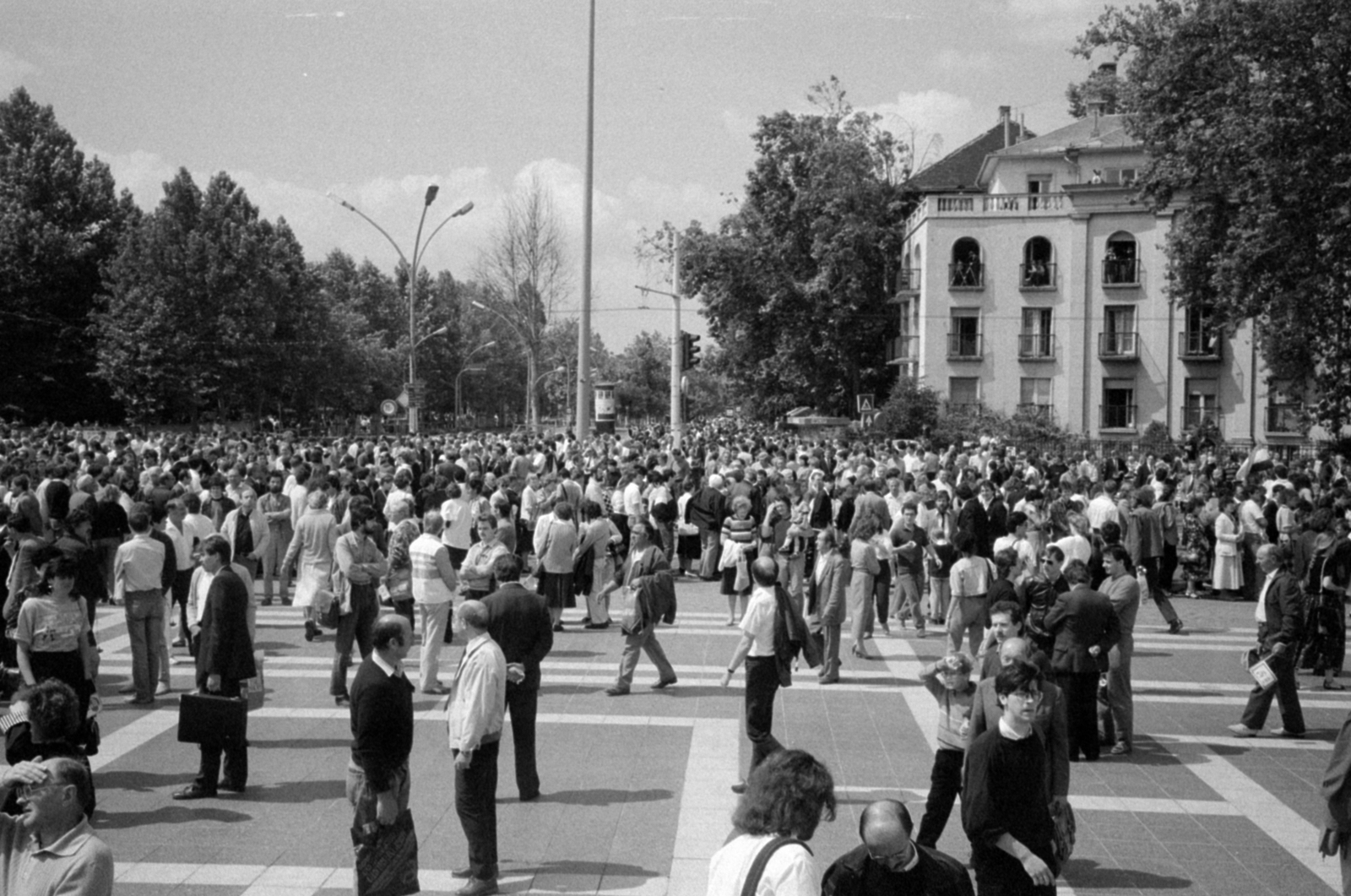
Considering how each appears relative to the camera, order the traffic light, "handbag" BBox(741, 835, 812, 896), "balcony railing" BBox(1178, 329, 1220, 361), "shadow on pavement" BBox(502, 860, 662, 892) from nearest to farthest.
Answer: "handbag" BBox(741, 835, 812, 896), "shadow on pavement" BBox(502, 860, 662, 892), the traffic light, "balcony railing" BBox(1178, 329, 1220, 361)

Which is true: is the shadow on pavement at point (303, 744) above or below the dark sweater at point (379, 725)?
below

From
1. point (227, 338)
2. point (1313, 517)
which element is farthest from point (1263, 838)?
point (227, 338)

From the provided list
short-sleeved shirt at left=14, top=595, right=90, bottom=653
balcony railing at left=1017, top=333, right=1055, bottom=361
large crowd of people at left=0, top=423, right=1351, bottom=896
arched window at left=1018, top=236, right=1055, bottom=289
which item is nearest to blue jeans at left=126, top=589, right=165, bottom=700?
large crowd of people at left=0, top=423, right=1351, bottom=896

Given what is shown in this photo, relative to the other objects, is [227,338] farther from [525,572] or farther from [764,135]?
[525,572]

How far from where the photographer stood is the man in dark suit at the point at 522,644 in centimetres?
841

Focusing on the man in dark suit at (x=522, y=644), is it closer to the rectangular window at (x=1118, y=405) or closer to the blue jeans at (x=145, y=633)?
the blue jeans at (x=145, y=633)

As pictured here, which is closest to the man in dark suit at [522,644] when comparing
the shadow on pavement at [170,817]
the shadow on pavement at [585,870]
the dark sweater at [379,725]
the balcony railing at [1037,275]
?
the shadow on pavement at [585,870]

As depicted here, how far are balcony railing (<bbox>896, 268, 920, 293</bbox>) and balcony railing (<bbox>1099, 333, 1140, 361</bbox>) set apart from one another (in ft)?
24.4

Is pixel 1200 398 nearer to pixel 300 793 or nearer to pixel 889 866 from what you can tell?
pixel 300 793

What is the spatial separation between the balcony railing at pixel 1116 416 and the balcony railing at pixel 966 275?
22.2ft

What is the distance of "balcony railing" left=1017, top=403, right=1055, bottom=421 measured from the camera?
49.3 metres

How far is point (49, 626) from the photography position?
834 cm

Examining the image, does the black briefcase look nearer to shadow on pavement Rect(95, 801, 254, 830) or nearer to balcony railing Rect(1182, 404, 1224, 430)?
shadow on pavement Rect(95, 801, 254, 830)

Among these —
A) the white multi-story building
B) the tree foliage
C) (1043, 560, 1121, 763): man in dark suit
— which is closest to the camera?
(1043, 560, 1121, 763): man in dark suit
